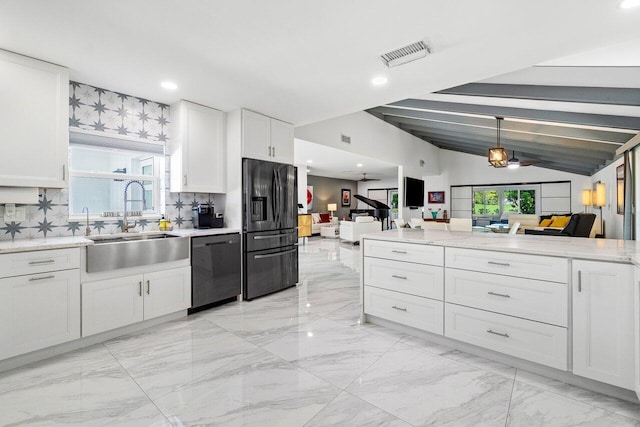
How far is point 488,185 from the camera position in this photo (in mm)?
10375

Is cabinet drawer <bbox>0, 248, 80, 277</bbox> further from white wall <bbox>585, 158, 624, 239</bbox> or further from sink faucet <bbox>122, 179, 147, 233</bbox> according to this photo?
white wall <bbox>585, 158, 624, 239</bbox>

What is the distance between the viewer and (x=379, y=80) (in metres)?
Result: 2.96

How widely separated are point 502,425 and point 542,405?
35cm

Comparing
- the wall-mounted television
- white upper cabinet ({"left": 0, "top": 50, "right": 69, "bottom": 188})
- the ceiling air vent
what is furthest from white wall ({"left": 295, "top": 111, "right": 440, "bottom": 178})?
white upper cabinet ({"left": 0, "top": 50, "right": 69, "bottom": 188})

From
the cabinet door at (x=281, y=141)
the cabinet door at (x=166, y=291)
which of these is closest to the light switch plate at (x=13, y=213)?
the cabinet door at (x=166, y=291)

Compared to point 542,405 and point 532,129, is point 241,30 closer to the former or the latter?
point 542,405

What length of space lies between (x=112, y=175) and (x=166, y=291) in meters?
1.40

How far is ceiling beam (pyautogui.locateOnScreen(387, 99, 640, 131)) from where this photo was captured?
14.2 feet

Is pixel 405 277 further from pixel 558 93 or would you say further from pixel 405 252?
pixel 558 93

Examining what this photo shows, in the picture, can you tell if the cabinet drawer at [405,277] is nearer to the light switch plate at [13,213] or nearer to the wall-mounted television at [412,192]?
the light switch plate at [13,213]

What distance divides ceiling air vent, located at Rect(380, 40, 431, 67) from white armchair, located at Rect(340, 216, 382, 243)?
617 cm

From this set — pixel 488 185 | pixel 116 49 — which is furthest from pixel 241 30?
pixel 488 185

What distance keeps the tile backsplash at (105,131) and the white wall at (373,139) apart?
2.08 m

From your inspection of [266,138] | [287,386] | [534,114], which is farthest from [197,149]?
[534,114]
